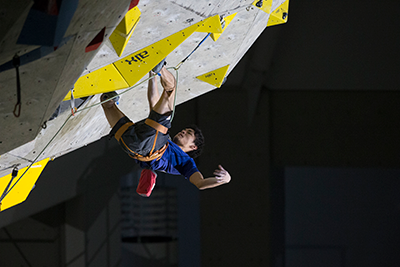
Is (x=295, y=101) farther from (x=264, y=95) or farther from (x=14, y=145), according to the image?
(x=14, y=145)

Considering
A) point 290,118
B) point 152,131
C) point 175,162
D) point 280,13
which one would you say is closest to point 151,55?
point 152,131

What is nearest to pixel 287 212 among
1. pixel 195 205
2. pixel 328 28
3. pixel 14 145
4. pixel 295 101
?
pixel 195 205

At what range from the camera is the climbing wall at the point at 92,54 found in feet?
4.65

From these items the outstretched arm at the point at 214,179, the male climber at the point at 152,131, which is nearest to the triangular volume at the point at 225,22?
the male climber at the point at 152,131

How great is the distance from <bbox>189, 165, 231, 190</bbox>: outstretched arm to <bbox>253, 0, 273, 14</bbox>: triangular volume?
113 cm

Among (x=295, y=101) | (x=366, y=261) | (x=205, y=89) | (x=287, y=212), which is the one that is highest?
(x=295, y=101)

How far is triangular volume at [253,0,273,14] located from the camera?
259 centimetres

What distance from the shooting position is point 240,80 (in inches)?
324

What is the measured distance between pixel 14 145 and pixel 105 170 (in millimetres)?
5041

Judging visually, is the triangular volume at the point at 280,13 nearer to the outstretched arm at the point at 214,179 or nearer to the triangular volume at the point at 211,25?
the triangular volume at the point at 211,25

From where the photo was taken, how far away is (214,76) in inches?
133

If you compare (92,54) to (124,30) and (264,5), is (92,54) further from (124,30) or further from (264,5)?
(264,5)

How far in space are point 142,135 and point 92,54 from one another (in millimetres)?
1084

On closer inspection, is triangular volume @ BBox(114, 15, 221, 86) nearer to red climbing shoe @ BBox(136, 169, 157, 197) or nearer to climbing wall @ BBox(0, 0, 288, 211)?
climbing wall @ BBox(0, 0, 288, 211)
